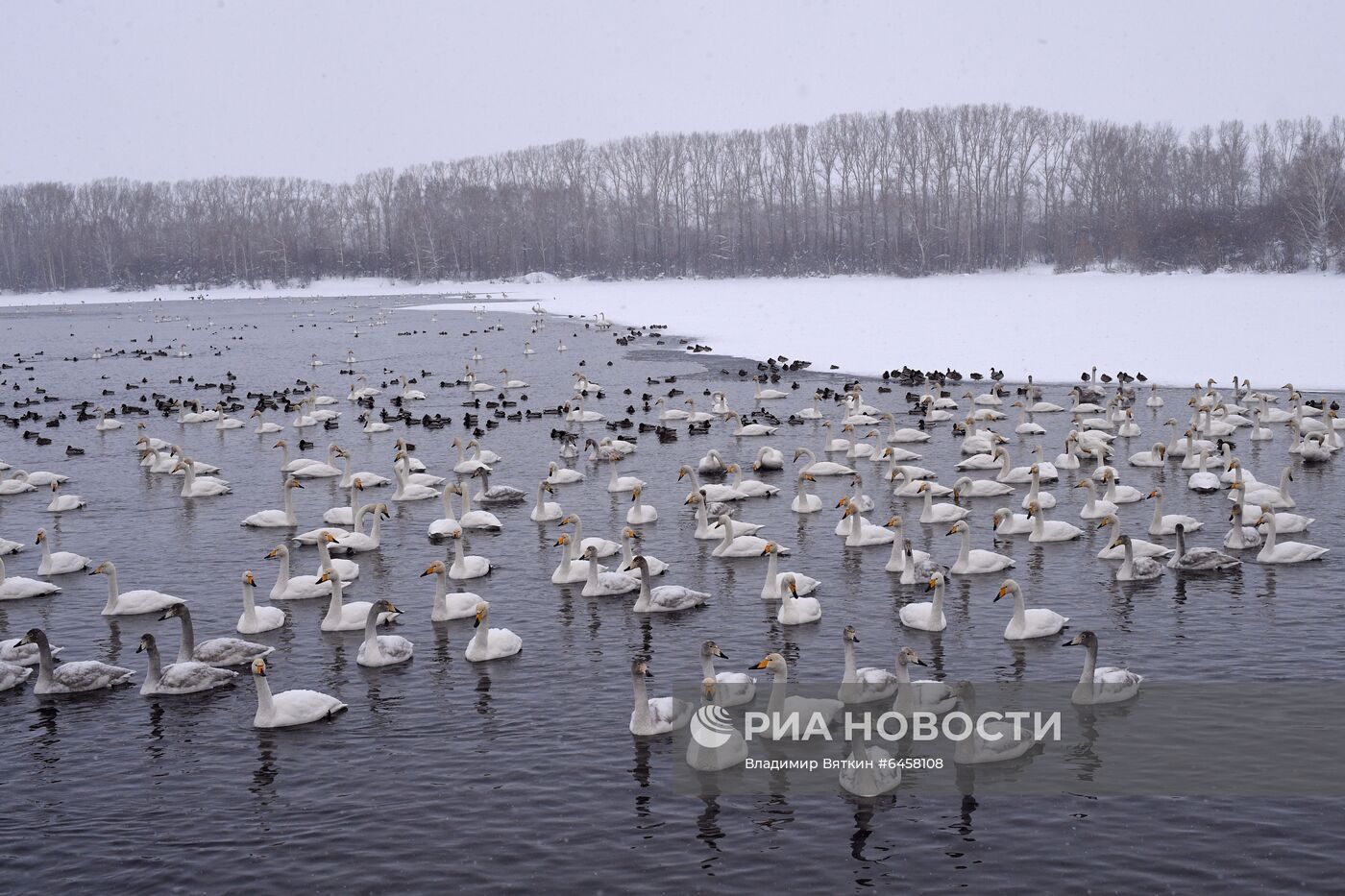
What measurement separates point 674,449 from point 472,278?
119 metres

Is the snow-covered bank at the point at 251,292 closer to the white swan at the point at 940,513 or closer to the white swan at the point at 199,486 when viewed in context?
the white swan at the point at 199,486

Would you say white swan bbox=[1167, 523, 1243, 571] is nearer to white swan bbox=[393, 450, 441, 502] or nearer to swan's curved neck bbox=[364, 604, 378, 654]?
swan's curved neck bbox=[364, 604, 378, 654]

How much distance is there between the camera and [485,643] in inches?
599

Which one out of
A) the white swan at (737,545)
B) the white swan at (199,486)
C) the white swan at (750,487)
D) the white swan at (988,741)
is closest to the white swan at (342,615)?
the white swan at (737,545)

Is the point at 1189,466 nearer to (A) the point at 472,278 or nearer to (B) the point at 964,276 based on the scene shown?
(B) the point at 964,276

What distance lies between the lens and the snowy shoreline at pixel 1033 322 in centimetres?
4184

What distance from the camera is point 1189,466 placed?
2503cm

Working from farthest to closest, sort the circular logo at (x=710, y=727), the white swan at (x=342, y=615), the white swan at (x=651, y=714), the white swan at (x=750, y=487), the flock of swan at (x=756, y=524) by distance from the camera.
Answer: the white swan at (x=750, y=487)
the white swan at (x=342, y=615)
the flock of swan at (x=756, y=524)
the white swan at (x=651, y=714)
the circular logo at (x=710, y=727)

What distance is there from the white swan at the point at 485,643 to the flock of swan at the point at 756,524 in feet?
0.10

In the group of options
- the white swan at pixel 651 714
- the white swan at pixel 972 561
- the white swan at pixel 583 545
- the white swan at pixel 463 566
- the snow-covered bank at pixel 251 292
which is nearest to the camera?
the white swan at pixel 651 714

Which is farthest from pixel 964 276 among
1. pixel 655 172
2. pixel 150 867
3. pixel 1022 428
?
pixel 150 867

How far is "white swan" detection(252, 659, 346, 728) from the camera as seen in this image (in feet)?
43.4

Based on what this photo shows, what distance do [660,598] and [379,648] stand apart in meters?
3.87

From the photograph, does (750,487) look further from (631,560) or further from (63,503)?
(63,503)
